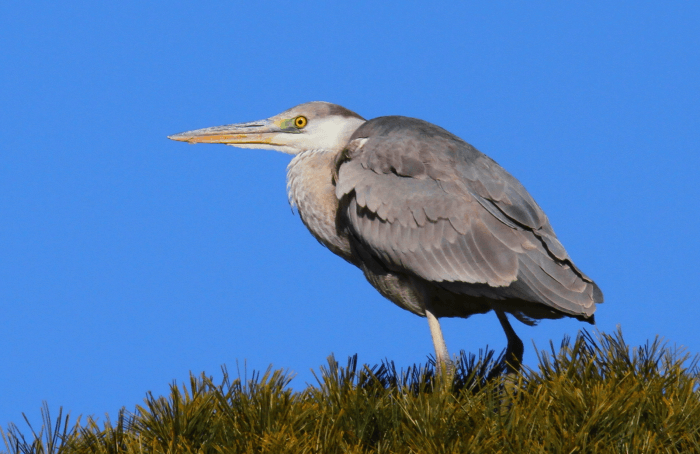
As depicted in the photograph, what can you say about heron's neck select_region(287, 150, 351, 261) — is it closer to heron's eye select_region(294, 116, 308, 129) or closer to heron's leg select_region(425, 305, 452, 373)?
heron's eye select_region(294, 116, 308, 129)

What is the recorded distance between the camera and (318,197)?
14.0 feet

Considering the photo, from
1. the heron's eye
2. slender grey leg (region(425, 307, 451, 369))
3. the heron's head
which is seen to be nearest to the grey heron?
slender grey leg (region(425, 307, 451, 369))

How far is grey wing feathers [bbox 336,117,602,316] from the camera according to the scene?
3652 millimetres

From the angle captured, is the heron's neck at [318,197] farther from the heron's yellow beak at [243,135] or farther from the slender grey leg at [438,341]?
the slender grey leg at [438,341]

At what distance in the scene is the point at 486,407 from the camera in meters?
3.05

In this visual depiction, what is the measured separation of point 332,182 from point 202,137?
919 millimetres

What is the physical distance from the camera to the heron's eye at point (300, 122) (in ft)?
15.3

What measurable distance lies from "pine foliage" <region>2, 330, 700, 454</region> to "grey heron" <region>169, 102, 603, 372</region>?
0.50m

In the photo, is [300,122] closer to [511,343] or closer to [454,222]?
[454,222]

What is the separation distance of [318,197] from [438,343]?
3.47 ft

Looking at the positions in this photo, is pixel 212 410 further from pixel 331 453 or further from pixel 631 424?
pixel 631 424

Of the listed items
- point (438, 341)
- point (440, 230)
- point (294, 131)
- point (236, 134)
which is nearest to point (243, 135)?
point (236, 134)

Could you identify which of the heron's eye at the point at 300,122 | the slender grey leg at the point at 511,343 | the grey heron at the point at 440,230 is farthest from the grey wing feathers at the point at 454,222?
the heron's eye at the point at 300,122

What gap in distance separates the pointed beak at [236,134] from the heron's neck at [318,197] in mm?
300
